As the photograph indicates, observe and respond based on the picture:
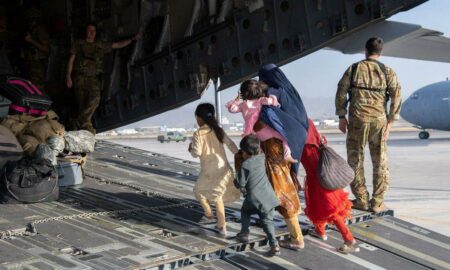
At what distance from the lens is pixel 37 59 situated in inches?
329

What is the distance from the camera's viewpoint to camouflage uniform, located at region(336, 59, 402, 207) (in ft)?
15.3

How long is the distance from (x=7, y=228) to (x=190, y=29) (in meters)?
4.15

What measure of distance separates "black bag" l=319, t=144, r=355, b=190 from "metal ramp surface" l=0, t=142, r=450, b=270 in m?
0.50

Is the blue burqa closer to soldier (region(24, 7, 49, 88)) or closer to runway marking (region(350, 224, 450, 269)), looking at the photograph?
runway marking (region(350, 224, 450, 269))

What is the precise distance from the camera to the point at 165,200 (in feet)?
17.3

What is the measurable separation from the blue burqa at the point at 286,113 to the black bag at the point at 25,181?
2158 mm

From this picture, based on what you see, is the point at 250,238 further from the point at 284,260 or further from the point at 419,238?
the point at 419,238

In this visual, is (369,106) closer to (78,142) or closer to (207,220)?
(207,220)

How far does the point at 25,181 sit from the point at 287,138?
7.97 ft

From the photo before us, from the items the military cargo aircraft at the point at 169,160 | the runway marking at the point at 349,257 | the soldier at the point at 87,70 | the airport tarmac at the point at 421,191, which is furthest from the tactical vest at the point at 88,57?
the airport tarmac at the point at 421,191

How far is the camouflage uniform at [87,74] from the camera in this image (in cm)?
723

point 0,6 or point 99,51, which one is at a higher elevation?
point 0,6

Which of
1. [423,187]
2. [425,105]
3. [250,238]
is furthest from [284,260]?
[425,105]

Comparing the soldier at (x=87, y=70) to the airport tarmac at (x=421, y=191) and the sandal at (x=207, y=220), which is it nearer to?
the sandal at (x=207, y=220)
